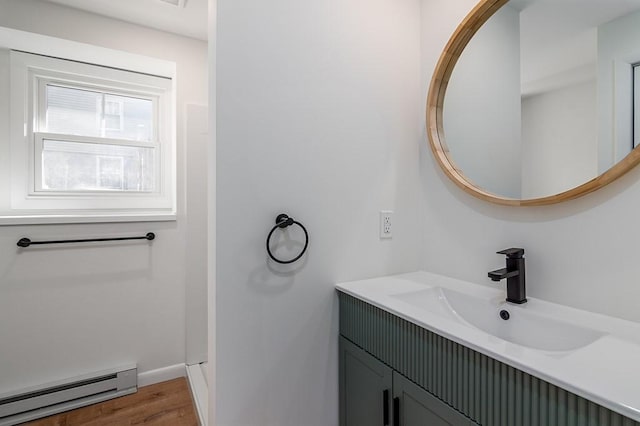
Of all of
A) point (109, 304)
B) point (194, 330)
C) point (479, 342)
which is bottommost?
point (194, 330)

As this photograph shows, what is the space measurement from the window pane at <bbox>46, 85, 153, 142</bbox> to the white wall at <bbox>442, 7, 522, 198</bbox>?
6.44 feet

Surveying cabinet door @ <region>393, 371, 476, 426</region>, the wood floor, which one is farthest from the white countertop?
the wood floor

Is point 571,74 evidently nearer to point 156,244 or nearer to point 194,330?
point 156,244

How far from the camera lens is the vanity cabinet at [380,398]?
0.89 meters

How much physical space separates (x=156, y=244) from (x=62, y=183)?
0.68 meters

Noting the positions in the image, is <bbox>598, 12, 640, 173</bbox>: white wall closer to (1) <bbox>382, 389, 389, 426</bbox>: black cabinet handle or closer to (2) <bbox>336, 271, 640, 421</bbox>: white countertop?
(2) <bbox>336, 271, 640, 421</bbox>: white countertop

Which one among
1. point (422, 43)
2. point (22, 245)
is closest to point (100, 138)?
point (22, 245)

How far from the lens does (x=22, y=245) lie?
5.33 ft

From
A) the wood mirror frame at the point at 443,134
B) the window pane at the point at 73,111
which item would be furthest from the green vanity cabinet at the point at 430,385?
the window pane at the point at 73,111

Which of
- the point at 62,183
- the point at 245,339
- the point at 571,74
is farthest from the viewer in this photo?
the point at 62,183

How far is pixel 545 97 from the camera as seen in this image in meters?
1.05

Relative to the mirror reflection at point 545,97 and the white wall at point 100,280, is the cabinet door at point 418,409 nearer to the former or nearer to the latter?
the mirror reflection at point 545,97

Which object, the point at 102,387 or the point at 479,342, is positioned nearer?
the point at 479,342

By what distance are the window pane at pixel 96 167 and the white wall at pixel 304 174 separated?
55.0 inches
